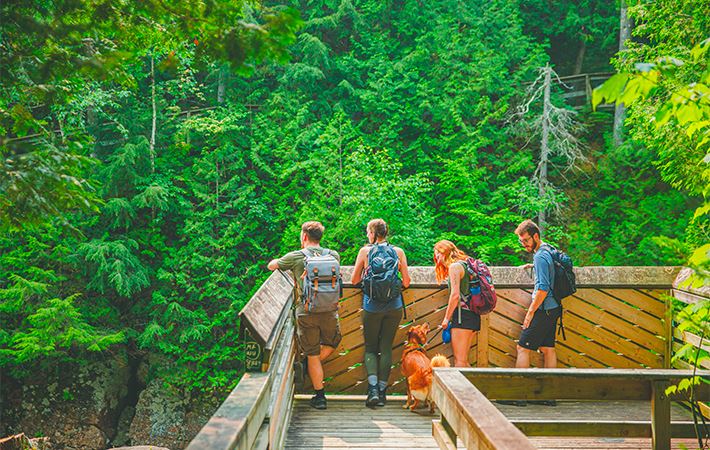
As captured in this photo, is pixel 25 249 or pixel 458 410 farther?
pixel 25 249

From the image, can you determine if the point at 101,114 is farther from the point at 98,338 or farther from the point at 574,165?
the point at 574,165

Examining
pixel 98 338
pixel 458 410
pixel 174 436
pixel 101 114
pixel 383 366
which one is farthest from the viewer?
pixel 101 114

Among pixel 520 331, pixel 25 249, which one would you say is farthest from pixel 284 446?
pixel 25 249

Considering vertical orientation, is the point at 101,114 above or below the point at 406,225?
above

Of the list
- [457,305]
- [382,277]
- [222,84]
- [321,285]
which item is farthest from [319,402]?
[222,84]

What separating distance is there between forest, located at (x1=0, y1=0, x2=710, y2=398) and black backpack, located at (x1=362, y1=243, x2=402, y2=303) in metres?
8.52

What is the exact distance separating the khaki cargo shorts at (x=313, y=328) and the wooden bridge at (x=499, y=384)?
12 cm

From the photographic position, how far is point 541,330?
5387 mm

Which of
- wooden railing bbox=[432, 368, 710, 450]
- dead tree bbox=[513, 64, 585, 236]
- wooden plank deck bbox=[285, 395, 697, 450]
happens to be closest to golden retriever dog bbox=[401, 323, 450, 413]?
wooden plank deck bbox=[285, 395, 697, 450]

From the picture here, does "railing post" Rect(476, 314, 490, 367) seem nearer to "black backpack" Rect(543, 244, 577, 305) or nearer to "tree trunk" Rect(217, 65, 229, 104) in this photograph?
"black backpack" Rect(543, 244, 577, 305)

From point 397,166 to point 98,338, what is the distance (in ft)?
30.1

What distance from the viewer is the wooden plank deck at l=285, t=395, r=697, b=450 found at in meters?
4.43

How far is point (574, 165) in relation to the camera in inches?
663

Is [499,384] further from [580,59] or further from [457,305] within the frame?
[580,59]
